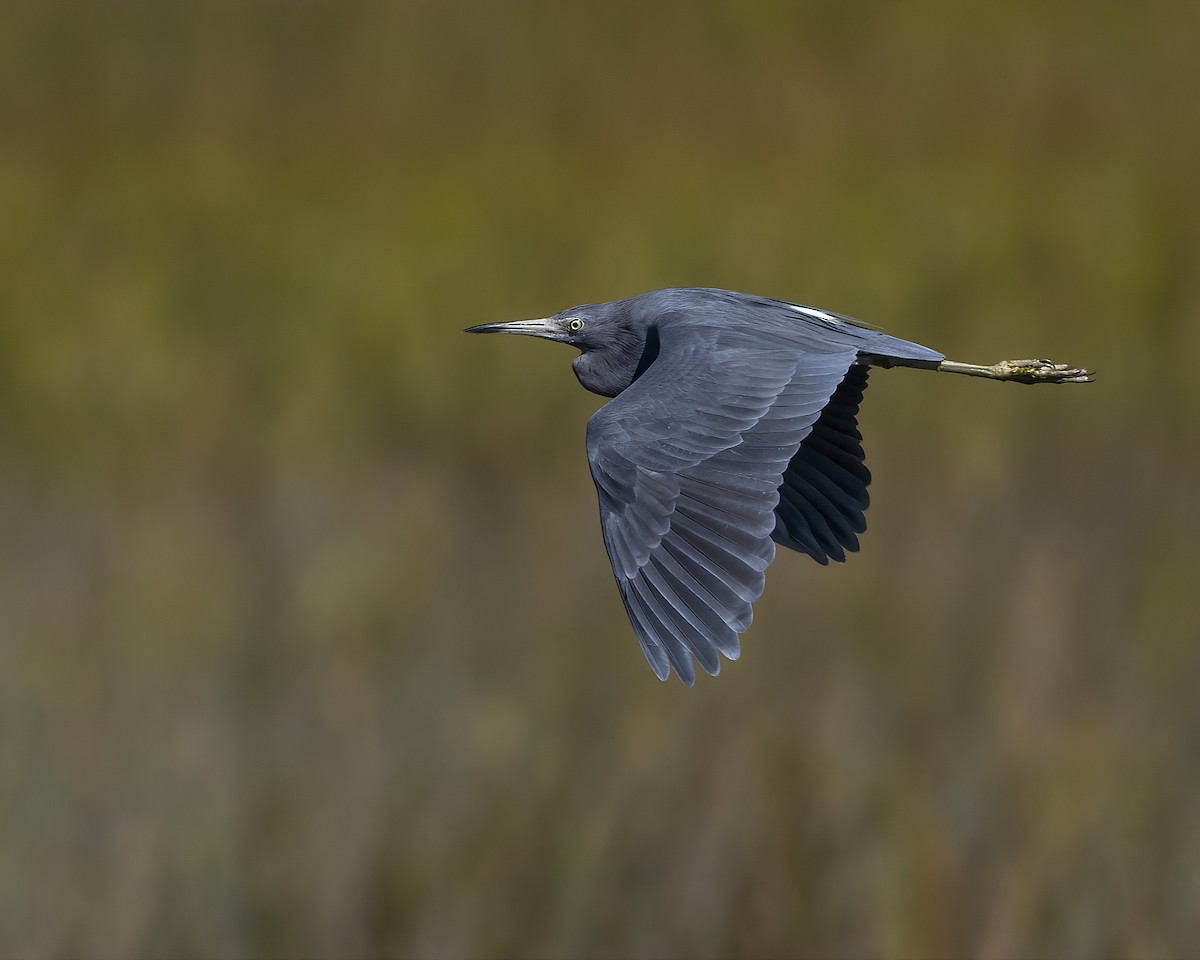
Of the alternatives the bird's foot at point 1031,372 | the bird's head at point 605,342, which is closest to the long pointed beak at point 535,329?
the bird's head at point 605,342

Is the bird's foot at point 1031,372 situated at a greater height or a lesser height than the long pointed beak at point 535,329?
greater

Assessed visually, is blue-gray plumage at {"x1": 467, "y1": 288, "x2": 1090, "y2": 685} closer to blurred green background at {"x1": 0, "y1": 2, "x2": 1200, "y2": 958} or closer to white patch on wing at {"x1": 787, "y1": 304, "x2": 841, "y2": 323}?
white patch on wing at {"x1": 787, "y1": 304, "x2": 841, "y2": 323}

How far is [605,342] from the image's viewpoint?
166 inches

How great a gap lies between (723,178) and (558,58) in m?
1.17

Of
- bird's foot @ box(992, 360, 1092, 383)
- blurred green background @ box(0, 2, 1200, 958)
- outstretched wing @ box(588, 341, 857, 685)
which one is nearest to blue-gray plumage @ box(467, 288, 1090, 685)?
outstretched wing @ box(588, 341, 857, 685)

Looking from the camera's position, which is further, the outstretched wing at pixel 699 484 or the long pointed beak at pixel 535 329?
the long pointed beak at pixel 535 329

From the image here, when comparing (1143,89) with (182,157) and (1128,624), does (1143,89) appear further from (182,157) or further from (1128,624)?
(182,157)

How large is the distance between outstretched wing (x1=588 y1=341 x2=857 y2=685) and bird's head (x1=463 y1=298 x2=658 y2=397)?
565mm

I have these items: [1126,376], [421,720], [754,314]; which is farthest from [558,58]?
[754,314]

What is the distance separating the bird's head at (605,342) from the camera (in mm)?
4176

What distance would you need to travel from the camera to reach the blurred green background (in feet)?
19.6

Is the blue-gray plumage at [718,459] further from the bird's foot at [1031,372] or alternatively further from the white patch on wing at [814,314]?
the bird's foot at [1031,372]

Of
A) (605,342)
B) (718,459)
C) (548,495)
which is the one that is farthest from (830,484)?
(548,495)

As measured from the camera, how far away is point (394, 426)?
7695mm
